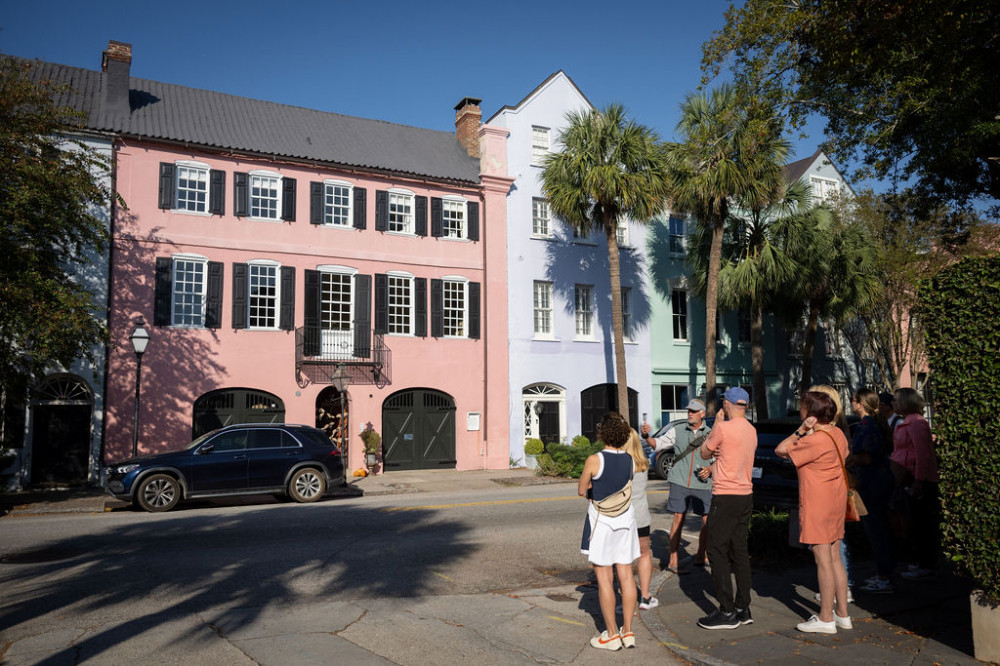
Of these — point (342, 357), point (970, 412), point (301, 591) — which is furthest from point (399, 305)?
point (970, 412)

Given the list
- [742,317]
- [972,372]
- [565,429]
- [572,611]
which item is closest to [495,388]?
[565,429]

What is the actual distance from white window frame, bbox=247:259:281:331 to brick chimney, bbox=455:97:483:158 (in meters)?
8.61

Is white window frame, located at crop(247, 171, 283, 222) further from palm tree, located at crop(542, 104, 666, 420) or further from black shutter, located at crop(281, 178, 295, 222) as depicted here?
palm tree, located at crop(542, 104, 666, 420)

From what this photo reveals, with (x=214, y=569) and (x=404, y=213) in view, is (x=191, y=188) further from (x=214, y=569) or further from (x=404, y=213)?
(x=214, y=569)

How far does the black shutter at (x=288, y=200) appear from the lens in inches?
912

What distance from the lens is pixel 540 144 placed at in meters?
28.2

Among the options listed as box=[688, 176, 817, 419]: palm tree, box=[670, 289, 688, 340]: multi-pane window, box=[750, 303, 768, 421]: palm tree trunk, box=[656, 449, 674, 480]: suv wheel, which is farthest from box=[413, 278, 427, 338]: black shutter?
box=[750, 303, 768, 421]: palm tree trunk

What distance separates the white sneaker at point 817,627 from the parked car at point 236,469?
1135 cm

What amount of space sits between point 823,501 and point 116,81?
2290cm

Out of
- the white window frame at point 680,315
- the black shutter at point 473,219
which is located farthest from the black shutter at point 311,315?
the white window frame at point 680,315

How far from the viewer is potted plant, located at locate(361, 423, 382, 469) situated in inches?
901

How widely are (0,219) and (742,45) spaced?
14.0m

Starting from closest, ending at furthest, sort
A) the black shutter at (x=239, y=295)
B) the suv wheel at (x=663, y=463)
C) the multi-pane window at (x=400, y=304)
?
1. the suv wheel at (x=663, y=463)
2. the black shutter at (x=239, y=295)
3. the multi-pane window at (x=400, y=304)

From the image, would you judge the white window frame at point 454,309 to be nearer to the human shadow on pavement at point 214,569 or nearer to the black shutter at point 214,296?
the black shutter at point 214,296
